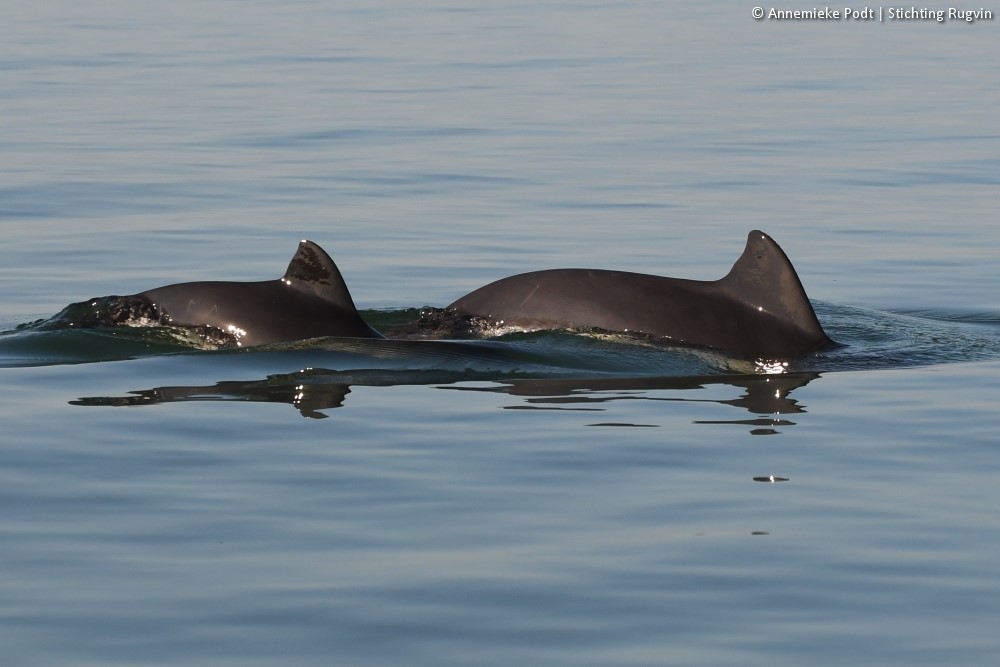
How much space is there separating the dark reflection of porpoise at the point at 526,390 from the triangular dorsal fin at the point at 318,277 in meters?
Answer: 1.04

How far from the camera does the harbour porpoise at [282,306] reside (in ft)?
45.0

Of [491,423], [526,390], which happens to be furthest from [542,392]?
[491,423]

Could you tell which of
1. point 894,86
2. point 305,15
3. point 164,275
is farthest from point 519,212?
point 305,15

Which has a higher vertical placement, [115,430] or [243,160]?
[243,160]

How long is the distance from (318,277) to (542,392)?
79.1 inches

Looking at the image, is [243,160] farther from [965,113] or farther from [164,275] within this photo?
[965,113]

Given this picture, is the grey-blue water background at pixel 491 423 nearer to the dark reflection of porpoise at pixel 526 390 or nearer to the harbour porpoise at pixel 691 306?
the dark reflection of porpoise at pixel 526 390

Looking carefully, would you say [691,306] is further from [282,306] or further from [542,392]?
[282,306]

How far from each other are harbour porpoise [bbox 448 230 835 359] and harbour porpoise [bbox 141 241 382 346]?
50.0 inches

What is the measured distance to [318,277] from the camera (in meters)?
13.8

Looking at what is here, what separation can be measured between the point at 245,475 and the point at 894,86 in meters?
28.1

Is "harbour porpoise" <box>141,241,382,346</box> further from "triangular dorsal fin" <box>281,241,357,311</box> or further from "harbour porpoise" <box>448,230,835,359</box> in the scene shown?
"harbour porpoise" <box>448,230,835,359</box>

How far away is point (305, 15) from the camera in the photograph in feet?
179

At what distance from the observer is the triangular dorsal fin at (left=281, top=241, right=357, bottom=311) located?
13734mm
